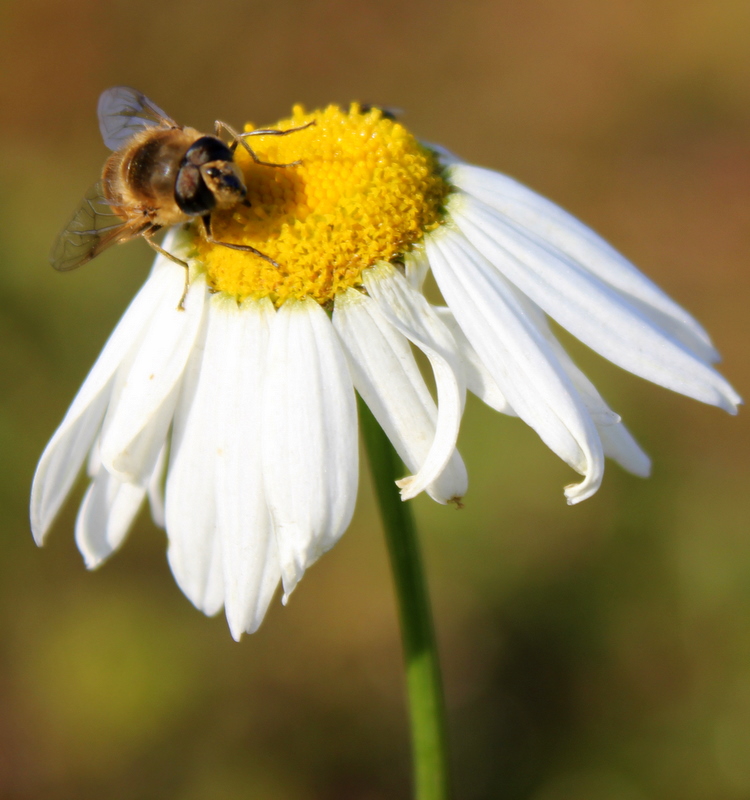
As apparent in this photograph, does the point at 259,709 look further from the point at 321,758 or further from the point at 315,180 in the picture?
the point at 315,180

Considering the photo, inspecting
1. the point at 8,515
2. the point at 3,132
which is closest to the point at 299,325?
the point at 8,515

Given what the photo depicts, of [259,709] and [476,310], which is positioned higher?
[476,310]

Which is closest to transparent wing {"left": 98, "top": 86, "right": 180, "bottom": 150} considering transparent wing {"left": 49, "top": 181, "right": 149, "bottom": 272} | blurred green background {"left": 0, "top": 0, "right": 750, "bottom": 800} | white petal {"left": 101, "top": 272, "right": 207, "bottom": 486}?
transparent wing {"left": 49, "top": 181, "right": 149, "bottom": 272}

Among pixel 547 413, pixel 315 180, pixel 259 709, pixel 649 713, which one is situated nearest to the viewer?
pixel 547 413

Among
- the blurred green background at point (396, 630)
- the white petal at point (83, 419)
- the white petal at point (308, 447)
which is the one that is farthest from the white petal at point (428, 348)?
the blurred green background at point (396, 630)

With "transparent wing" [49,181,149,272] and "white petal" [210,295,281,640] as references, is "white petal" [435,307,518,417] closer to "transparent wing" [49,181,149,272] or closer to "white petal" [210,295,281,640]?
"white petal" [210,295,281,640]

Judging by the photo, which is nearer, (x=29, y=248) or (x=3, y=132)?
(x=29, y=248)
